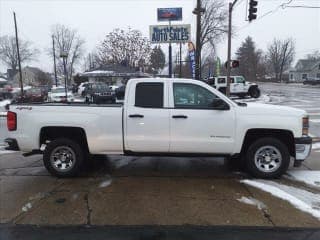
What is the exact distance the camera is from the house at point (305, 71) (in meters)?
104

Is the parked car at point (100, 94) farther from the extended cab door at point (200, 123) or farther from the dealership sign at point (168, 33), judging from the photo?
the extended cab door at point (200, 123)

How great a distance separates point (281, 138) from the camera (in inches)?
252

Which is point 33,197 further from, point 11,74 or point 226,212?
point 11,74

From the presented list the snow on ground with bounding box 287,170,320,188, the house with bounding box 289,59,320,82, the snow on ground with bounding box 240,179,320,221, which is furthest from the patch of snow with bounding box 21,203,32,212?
the house with bounding box 289,59,320,82

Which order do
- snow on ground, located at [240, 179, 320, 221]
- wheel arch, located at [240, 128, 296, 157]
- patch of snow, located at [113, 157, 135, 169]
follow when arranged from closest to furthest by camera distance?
snow on ground, located at [240, 179, 320, 221] → wheel arch, located at [240, 128, 296, 157] → patch of snow, located at [113, 157, 135, 169]

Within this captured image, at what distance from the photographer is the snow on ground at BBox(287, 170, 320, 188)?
6121 mm

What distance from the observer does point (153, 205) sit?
198 inches

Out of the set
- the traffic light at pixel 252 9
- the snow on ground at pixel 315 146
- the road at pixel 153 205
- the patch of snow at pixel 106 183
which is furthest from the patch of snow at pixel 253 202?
the traffic light at pixel 252 9

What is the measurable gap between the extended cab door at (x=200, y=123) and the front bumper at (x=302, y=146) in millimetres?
1142

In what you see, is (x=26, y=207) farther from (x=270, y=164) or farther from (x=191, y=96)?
(x=270, y=164)

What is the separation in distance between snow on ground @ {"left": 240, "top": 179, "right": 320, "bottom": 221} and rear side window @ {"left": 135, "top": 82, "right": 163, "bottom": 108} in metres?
2.03

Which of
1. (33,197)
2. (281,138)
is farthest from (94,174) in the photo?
(281,138)

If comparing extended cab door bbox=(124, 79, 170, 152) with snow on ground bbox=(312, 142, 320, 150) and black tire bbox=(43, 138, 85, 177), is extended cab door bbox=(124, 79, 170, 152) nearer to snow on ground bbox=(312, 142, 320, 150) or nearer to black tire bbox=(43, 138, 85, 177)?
black tire bbox=(43, 138, 85, 177)

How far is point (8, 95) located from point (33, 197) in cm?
3951
